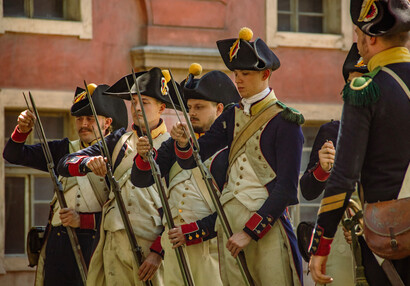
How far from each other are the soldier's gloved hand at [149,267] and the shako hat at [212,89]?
1.21 m

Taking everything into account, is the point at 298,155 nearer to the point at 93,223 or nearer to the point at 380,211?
the point at 380,211

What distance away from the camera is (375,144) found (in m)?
4.86

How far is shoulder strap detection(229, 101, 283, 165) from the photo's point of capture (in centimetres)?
636

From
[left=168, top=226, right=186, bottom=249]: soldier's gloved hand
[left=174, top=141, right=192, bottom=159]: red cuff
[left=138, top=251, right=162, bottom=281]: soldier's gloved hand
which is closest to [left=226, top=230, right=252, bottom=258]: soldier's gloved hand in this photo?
[left=174, top=141, right=192, bottom=159]: red cuff

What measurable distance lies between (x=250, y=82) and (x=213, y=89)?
4.52 ft

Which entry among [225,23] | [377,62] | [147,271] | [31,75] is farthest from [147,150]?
[225,23]

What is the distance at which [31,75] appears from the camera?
12930 millimetres

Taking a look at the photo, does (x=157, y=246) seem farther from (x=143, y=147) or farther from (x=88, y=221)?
(x=143, y=147)

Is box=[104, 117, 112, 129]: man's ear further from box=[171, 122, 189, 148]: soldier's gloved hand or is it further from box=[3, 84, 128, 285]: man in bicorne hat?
box=[171, 122, 189, 148]: soldier's gloved hand

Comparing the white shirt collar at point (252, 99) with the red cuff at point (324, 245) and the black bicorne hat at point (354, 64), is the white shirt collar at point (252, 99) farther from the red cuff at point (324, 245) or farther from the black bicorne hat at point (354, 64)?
the red cuff at point (324, 245)

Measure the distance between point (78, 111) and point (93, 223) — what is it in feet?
3.13

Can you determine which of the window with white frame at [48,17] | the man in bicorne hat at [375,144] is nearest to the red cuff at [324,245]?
the man in bicorne hat at [375,144]

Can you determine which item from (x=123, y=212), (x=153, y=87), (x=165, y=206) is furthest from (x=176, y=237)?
(x=153, y=87)

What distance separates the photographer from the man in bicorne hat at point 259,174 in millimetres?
6180
